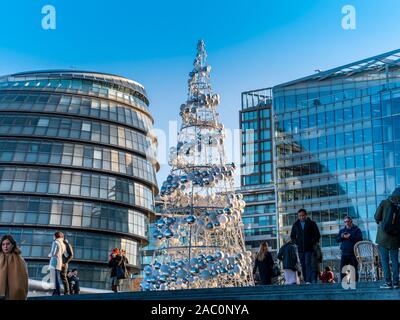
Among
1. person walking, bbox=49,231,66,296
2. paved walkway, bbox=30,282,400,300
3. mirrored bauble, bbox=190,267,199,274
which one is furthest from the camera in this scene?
mirrored bauble, bbox=190,267,199,274

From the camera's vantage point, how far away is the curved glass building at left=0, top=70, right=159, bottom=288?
58906mm

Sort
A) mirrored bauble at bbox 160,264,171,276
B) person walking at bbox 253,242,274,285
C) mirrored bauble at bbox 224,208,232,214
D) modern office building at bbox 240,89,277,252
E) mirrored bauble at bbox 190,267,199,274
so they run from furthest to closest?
modern office building at bbox 240,89,277,252 → mirrored bauble at bbox 224,208,232,214 → mirrored bauble at bbox 160,264,171,276 → mirrored bauble at bbox 190,267,199,274 → person walking at bbox 253,242,274,285

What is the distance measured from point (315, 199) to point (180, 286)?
4662 cm

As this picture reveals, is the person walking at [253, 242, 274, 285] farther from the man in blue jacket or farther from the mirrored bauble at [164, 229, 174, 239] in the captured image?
the mirrored bauble at [164, 229, 174, 239]

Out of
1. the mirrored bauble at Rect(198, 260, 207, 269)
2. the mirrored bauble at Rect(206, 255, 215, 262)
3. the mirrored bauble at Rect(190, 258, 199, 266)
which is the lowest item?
the mirrored bauble at Rect(198, 260, 207, 269)

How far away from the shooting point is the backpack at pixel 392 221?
9852 millimetres

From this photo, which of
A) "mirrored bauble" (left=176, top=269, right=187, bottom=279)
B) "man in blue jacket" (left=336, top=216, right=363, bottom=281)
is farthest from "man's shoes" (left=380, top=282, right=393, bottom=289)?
"mirrored bauble" (left=176, top=269, right=187, bottom=279)

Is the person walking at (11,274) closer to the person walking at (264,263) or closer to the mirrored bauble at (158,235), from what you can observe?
the person walking at (264,263)

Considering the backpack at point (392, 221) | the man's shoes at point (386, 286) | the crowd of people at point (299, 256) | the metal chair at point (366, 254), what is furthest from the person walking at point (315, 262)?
the backpack at point (392, 221)

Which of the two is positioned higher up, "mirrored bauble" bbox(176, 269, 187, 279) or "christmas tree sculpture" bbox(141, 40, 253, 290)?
"christmas tree sculpture" bbox(141, 40, 253, 290)

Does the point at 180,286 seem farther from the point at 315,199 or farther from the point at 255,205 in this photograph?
the point at 255,205

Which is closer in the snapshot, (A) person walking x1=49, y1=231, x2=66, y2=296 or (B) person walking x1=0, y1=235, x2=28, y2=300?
(B) person walking x1=0, y1=235, x2=28, y2=300

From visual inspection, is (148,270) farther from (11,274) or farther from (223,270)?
(11,274)

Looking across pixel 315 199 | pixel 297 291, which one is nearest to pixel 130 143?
pixel 315 199
